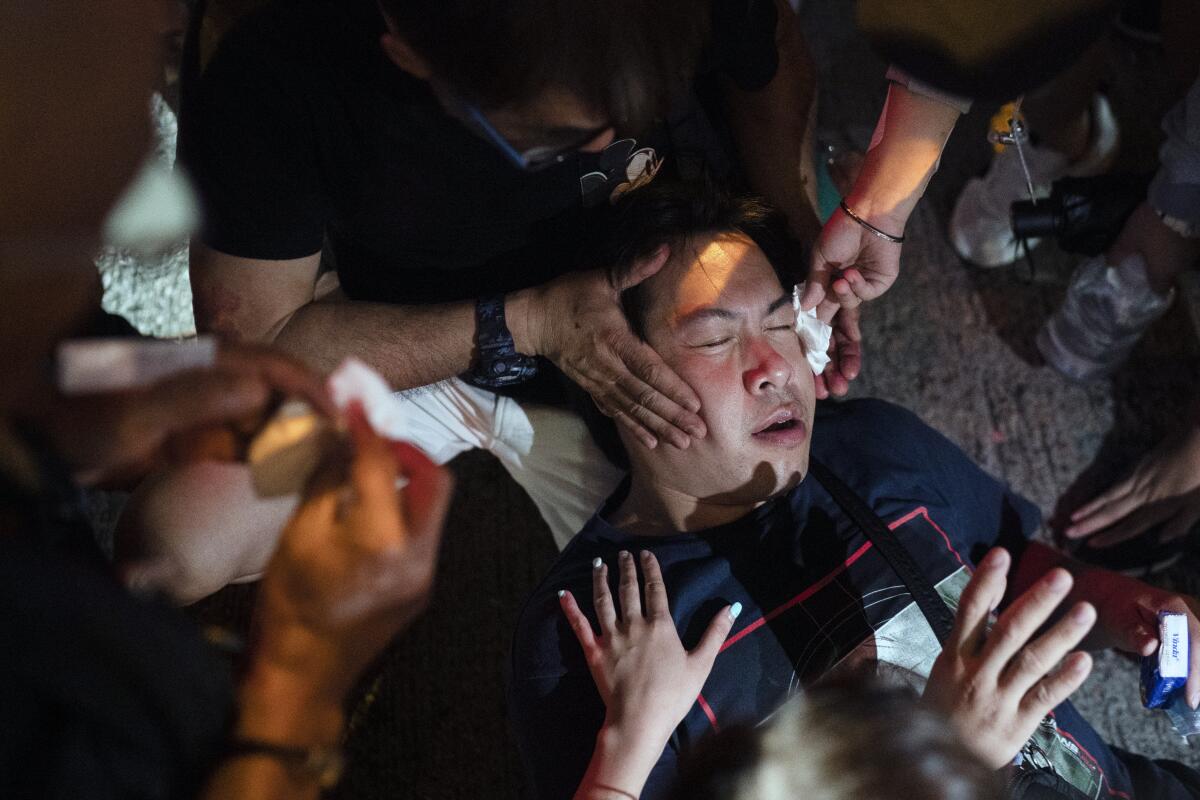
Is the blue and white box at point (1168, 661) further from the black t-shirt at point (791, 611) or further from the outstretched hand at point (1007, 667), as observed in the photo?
the outstretched hand at point (1007, 667)

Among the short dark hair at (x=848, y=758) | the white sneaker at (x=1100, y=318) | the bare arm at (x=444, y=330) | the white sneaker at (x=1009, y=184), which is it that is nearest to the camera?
the short dark hair at (x=848, y=758)

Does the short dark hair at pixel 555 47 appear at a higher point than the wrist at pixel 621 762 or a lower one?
higher

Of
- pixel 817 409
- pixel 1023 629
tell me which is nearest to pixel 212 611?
pixel 817 409

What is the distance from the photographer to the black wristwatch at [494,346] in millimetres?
1457

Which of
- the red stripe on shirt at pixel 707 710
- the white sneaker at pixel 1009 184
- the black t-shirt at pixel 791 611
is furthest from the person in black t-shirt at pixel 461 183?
the white sneaker at pixel 1009 184

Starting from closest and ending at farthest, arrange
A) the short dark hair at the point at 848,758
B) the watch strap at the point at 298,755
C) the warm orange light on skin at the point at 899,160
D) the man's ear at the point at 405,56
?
the watch strap at the point at 298,755 < the short dark hair at the point at 848,758 < the man's ear at the point at 405,56 < the warm orange light on skin at the point at 899,160

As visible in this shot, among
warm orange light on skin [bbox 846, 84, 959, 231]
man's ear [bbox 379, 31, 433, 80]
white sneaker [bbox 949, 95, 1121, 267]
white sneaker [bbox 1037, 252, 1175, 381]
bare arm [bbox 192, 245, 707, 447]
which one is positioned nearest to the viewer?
man's ear [bbox 379, 31, 433, 80]

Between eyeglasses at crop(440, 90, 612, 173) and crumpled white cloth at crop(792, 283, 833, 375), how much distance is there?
51 cm

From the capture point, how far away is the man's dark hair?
1.43 m

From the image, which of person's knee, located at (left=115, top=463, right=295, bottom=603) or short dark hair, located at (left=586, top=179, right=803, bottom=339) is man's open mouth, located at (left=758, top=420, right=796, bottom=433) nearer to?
short dark hair, located at (left=586, top=179, right=803, bottom=339)

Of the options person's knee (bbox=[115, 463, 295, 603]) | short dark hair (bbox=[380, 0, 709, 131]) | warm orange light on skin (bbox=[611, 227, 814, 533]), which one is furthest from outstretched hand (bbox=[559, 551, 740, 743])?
short dark hair (bbox=[380, 0, 709, 131])

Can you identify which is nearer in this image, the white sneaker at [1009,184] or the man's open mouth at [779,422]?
the man's open mouth at [779,422]

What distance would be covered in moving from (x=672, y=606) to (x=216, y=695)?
0.80m

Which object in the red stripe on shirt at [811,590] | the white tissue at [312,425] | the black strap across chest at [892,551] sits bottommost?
the red stripe on shirt at [811,590]
